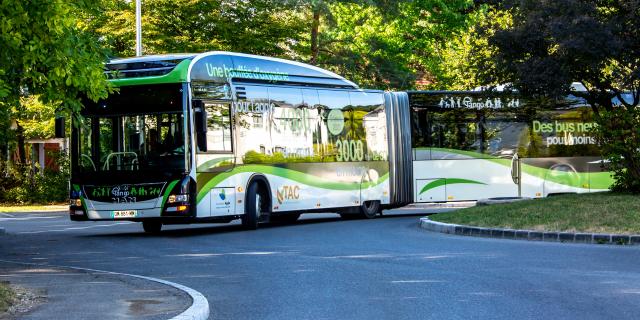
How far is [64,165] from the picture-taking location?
43.8 m

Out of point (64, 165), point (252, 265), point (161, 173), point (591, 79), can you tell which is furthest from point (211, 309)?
point (64, 165)

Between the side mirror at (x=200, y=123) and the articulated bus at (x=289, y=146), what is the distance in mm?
24

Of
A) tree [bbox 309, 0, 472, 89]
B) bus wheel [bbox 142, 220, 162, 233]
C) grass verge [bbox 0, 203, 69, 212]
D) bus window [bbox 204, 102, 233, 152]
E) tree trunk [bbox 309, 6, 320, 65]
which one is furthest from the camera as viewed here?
tree [bbox 309, 0, 472, 89]

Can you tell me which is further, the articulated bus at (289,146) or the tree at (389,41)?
the tree at (389,41)

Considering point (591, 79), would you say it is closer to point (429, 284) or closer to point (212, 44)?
point (429, 284)

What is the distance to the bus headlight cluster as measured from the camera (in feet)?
66.8

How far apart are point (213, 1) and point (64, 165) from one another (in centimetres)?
903

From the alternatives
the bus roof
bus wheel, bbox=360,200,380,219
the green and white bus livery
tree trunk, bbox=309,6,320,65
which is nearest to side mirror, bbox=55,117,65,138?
the green and white bus livery

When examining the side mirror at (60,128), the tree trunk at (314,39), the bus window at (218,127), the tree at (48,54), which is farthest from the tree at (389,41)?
the tree at (48,54)

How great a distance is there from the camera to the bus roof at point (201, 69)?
67.9ft

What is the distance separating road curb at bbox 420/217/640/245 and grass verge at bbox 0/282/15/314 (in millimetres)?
10430

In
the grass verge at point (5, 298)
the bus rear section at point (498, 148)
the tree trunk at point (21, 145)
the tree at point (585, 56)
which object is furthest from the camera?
the tree trunk at point (21, 145)

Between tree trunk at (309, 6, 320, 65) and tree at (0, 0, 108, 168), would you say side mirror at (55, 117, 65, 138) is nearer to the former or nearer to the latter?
tree at (0, 0, 108, 168)

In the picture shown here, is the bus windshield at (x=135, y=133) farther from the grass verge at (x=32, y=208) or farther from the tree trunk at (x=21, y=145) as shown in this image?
the tree trunk at (x=21, y=145)
